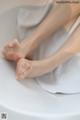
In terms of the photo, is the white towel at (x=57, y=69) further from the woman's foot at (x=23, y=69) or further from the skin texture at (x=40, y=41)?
the woman's foot at (x=23, y=69)

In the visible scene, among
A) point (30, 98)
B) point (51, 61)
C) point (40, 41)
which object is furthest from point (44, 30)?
point (30, 98)

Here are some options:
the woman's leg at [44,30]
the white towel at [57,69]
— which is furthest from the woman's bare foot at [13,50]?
the white towel at [57,69]

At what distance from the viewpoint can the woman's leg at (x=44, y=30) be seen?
121cm

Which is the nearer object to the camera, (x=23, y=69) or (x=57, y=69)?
(x=23, y=69)

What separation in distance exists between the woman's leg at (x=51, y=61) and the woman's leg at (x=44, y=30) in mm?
64

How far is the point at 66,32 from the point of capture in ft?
4.11

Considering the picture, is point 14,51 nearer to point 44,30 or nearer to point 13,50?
point 13,50

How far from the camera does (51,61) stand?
1.19 metres

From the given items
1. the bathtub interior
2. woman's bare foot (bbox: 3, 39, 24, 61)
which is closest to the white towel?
the bathtub interior

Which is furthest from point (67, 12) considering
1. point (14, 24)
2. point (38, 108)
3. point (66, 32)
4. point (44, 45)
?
point (38, 108)

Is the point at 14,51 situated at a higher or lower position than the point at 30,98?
higher

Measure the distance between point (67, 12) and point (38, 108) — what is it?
0.45 meters

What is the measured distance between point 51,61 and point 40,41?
0.14 meters

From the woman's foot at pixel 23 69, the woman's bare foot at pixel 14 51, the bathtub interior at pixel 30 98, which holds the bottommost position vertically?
the bathtub interior at pixel 30 98
